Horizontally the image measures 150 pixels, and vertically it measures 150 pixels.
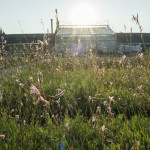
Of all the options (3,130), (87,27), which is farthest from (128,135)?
(87,27)

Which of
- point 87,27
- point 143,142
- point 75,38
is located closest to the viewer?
point 143,142

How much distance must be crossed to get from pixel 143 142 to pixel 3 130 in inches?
53.6

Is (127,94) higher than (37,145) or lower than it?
higher

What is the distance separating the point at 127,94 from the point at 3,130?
1833 mm

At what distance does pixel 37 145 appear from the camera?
6.21 feet

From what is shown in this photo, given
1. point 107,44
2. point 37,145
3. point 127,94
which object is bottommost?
point 37,145

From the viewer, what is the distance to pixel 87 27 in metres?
18.9

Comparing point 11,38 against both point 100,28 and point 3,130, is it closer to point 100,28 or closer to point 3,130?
point 100,28

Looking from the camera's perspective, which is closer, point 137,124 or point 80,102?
point 137,124

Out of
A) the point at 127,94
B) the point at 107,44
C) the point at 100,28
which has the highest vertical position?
the point at 100,28

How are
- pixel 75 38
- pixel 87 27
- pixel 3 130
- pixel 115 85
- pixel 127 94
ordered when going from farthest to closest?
pixel 87 27, pixel 75 38, pixel 115 85, pixel 127 94, pixel 3 130

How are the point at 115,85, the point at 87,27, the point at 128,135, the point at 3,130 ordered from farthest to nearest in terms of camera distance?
the point at 87,27 → the point at 115,85 → the point at 3,130 → the point at 128,135

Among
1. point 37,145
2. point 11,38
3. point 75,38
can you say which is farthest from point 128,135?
point 11,38

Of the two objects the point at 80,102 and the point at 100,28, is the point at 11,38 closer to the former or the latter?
the point at 100,28
